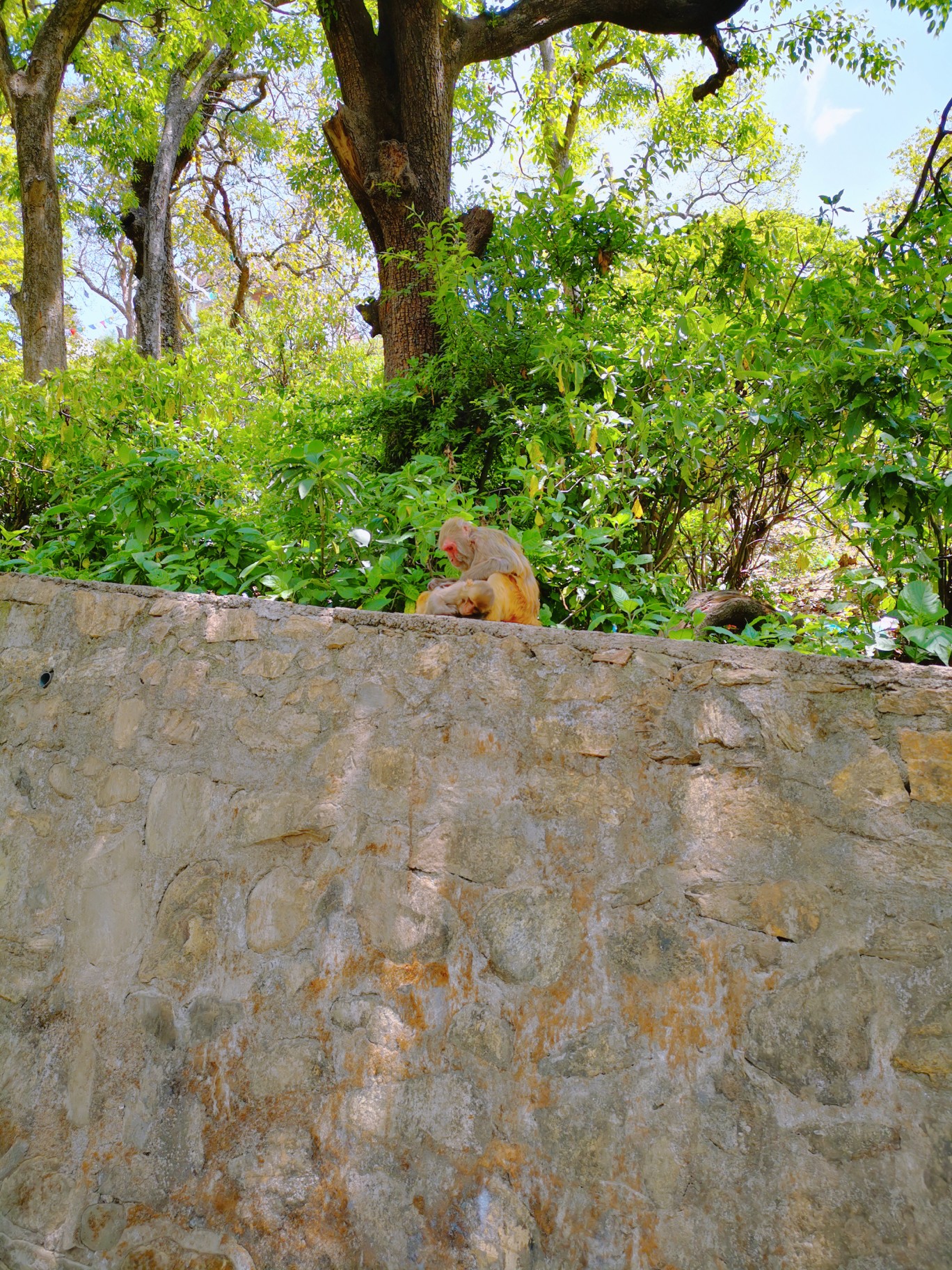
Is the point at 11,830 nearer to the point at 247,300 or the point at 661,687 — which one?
the point at 661,687

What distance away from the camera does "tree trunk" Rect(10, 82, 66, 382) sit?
22.6ft

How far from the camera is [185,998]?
8.11 ft

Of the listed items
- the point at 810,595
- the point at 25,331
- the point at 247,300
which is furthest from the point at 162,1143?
the point at 247,300

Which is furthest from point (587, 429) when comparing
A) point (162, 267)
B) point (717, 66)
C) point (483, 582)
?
point (162, 267)

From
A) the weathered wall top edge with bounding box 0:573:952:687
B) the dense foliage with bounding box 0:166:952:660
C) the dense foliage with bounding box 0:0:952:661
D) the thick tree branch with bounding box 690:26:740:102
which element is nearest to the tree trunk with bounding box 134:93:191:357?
the dense foliage with bounding box 0:0:952:661

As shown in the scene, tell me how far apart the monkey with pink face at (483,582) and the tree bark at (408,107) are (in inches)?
124

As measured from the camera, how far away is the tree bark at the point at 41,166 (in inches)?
273

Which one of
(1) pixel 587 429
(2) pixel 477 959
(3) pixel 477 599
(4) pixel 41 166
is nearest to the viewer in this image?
(2) pixel 477 959

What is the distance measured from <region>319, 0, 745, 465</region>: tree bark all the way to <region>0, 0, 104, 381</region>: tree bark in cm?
242

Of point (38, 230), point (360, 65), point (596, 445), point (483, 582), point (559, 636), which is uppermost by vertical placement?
point (360, 65)

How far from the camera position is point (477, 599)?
263 cm

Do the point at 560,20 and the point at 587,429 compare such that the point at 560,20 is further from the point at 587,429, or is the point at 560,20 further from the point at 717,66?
the point at 587,429

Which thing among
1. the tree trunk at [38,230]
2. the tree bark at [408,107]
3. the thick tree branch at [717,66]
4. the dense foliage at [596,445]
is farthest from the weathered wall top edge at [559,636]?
the thick tree branch at [717,66]

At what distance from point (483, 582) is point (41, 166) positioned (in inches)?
261
